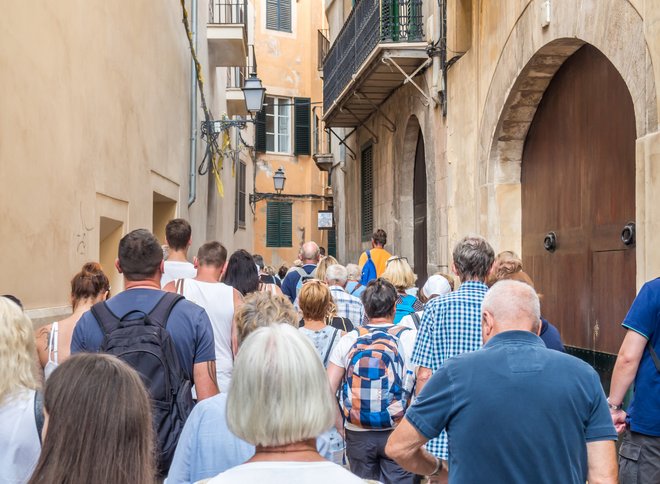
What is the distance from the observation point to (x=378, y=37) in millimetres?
13164

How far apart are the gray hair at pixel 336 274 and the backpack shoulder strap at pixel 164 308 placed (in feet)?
13.7

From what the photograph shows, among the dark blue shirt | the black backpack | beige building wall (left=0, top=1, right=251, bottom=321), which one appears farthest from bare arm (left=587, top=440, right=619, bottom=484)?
the dark blue shirt

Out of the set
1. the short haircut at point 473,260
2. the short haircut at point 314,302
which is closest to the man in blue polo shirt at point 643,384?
the short haircut at point 473,260

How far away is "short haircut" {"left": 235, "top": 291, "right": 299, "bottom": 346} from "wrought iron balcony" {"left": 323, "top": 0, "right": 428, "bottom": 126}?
9.04 m

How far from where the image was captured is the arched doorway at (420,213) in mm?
14516

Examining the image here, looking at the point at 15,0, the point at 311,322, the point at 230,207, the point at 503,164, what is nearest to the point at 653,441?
the point at 311,322

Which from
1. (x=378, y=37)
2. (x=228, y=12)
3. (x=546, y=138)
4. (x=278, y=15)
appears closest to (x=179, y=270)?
(x=546, y=138)

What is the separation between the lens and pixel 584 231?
8.12 meters

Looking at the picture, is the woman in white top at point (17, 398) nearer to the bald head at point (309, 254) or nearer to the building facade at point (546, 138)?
the building facade at point (546, 138)

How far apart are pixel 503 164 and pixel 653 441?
6.16 m

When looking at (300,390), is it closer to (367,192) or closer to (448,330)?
(448,330)

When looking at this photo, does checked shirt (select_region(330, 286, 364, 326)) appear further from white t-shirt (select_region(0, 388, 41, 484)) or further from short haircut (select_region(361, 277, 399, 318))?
white t-shirt (select_region(0, 388, 41, 484))

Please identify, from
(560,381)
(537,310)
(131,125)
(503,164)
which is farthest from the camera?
(503,164)

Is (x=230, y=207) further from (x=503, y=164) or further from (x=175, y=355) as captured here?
(x=175, y=355)
